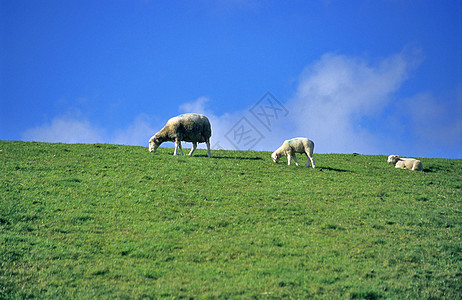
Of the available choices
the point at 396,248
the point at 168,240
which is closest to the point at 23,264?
the point at 168,240

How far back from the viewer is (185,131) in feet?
109

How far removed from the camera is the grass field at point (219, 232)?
11953 millimetres

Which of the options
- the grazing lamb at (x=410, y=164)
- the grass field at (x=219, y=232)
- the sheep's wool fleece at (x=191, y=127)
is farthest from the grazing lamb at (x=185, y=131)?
the grazing lamb at (x=410, y=164)

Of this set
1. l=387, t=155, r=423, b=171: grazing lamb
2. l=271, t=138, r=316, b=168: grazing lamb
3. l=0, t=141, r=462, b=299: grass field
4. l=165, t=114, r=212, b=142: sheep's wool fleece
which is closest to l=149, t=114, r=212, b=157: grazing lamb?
l=165, t=114, r=212, b=142: sheep's wool fleece

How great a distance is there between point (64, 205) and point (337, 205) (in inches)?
553

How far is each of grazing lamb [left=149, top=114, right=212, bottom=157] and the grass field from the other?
4.99 meters

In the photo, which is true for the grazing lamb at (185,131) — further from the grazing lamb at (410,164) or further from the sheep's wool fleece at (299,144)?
the grazing lamb at (410,164)

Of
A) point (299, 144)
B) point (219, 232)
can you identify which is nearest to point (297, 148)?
point (299, 144)

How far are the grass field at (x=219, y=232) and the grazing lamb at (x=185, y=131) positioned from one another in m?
4.99

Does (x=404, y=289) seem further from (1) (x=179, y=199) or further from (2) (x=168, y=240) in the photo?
(1) (x=179, y=199)

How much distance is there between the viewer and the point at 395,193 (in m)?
24.1

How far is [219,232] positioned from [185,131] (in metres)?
18.0

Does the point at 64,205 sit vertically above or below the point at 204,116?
below

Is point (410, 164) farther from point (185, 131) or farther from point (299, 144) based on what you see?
point (185, 131)
